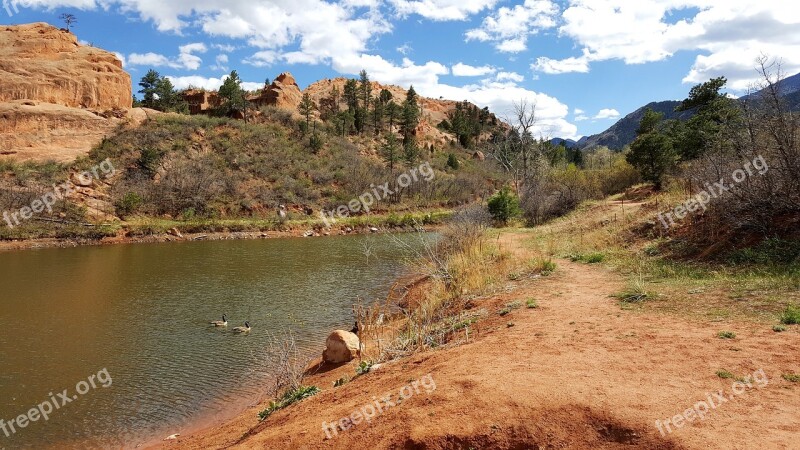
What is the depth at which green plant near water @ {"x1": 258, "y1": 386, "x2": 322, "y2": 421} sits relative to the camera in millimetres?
6452

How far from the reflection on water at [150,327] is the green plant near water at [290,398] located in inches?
69.1

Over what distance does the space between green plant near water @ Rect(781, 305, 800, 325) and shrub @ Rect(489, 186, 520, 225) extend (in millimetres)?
22952

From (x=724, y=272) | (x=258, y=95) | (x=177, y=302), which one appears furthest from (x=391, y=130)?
(x=724, y=272)

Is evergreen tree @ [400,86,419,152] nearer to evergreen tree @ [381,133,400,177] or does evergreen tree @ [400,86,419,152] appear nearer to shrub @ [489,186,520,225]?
evergreen tree @ [381,133,400,177]

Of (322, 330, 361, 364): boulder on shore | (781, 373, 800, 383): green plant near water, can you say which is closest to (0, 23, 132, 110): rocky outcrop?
(322, 330, 361, 364): boulder on shore

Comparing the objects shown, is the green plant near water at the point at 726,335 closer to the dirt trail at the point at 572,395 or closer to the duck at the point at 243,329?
the dirt trail at the point at 572,395

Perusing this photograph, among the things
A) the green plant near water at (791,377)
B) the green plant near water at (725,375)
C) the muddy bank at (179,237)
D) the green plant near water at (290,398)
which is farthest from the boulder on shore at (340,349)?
the muddy bank at (179,237)

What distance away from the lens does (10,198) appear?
32.2 metres

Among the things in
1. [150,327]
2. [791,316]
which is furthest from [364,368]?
[150,327]

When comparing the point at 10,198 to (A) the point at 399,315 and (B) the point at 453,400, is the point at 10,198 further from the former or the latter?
(B) the point at 453,400

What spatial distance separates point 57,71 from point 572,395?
56800 millimetres

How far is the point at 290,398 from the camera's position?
6.61m

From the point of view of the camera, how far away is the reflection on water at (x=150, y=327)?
7.56 meters

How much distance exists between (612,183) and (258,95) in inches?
2099
